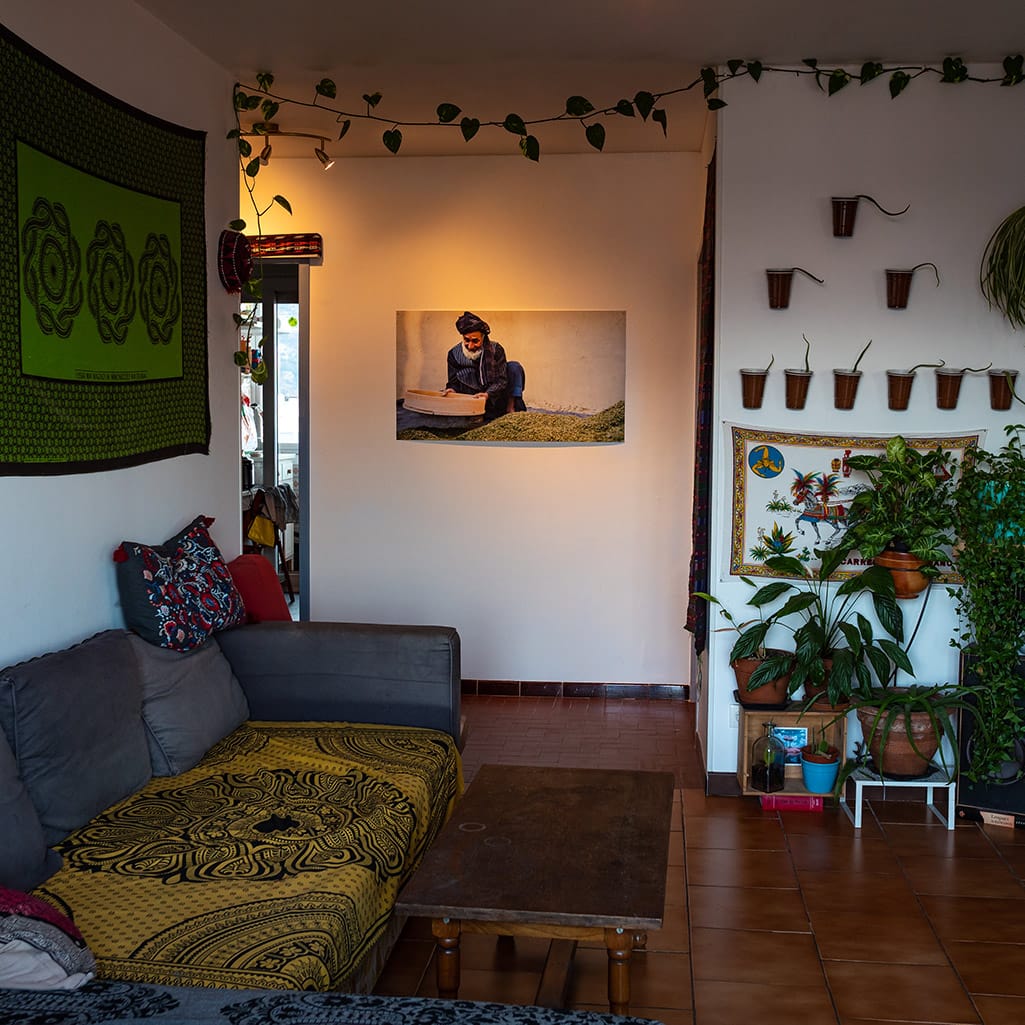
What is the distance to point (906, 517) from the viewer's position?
155 inches

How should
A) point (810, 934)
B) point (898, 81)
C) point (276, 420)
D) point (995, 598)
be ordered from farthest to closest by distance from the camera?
1. point (276, 420)
2. point (898, 81)
3. point (995, 598)
4. point (810, 934)

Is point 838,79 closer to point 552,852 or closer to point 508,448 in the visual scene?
point 508,448

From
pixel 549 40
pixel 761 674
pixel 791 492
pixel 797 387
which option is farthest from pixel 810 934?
pixel 549 40

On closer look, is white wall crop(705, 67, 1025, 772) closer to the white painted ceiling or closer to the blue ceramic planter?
the white painted ceiling

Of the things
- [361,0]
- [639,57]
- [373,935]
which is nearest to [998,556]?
[639,57]

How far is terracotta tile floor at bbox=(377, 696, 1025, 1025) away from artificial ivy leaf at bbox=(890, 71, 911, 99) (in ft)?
8.18

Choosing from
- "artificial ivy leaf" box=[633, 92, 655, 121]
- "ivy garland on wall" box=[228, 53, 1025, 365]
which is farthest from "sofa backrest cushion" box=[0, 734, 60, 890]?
"artificial ivy leaf" box=[633, 92, 655, 121]

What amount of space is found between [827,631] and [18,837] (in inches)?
109

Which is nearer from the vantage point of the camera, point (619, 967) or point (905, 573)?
point (619, 967)

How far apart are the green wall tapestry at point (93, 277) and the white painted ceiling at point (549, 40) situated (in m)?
0.46

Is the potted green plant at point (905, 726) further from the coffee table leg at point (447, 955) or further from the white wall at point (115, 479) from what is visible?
the white wall at point (115, 479)

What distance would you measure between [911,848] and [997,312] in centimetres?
186

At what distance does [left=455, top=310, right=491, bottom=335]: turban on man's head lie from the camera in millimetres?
5633

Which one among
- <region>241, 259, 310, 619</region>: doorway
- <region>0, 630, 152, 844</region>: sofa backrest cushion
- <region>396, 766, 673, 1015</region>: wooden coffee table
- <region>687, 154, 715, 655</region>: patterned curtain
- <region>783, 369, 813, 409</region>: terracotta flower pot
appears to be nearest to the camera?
<region>396, 766, 673, 1015</region>: wooden coffee table
